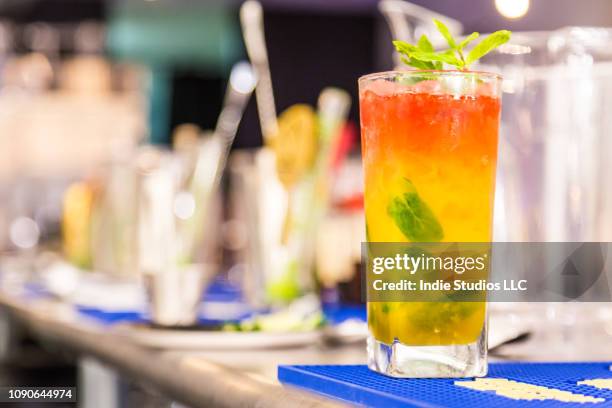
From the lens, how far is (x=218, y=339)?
3.58ft

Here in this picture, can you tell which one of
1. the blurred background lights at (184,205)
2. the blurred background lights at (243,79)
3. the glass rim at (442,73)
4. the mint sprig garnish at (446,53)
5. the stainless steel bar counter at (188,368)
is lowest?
the stainless steel bar counter at (188,368)

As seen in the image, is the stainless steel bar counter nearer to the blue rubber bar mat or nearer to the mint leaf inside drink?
the blue rubber bar mat

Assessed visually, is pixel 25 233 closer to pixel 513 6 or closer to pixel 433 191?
pixel 513 6

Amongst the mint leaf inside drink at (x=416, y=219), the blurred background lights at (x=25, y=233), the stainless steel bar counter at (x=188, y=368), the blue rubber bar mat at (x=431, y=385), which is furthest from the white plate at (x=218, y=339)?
the blurred background lights at (x=25, y=233)

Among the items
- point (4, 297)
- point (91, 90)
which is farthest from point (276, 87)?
point (4, 297)

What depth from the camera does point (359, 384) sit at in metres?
0.71

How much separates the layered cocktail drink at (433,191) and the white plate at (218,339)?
13.0 inches

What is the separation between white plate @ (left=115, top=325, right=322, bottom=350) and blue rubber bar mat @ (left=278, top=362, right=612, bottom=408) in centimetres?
27

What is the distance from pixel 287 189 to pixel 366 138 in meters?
0.81

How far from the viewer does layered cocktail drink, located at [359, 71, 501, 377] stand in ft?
2.45

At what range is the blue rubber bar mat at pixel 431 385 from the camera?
64cm

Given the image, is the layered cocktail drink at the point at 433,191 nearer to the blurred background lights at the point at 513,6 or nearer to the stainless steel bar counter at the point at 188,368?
the stainless steel bar counter at the point at 188,368

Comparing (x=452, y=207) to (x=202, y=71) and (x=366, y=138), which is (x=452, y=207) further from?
(x=202, y=71)

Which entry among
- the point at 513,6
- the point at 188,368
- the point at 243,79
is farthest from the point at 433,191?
the point at 243,79
